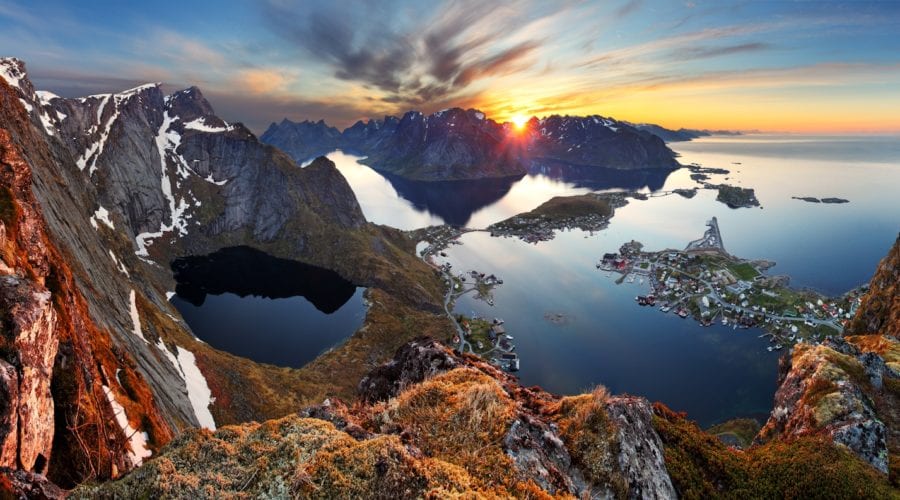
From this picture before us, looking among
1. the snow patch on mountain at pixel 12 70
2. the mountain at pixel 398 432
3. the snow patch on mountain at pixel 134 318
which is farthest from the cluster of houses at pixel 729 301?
the snow patch on mountain at pixel 12 70

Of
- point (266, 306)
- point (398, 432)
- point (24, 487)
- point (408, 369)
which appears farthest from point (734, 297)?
point (24, 487)

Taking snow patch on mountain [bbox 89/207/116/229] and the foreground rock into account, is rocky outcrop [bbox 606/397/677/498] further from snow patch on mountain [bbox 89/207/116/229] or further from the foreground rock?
snow patch on mountain [bbox 89/207/116/229]

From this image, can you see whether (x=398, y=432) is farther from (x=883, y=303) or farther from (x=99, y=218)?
(x=99, y=218)

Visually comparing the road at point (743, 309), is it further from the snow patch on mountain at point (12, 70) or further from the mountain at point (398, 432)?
the snow patch on mountain at point (12, 70)

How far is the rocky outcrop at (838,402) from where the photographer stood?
1998 cm

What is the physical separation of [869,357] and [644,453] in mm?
31310

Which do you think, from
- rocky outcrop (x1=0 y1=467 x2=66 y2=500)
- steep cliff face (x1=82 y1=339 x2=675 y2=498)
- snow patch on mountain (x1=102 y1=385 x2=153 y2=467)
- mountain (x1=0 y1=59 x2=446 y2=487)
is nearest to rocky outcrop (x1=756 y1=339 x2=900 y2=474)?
steep cliff face (x1=82 y1=339 x2=675 y2=498)

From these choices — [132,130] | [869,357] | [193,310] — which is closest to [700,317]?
[869,357]

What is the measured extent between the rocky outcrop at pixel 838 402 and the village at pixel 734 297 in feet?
324

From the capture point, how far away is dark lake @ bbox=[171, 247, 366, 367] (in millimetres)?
121062

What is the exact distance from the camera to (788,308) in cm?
13362

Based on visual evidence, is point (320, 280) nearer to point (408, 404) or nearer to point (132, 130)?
point (132, 130)

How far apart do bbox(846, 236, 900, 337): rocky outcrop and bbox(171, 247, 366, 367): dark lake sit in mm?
124037

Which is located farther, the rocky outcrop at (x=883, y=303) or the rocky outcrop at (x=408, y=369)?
the rocky outcrop at (x=883, y=303)
